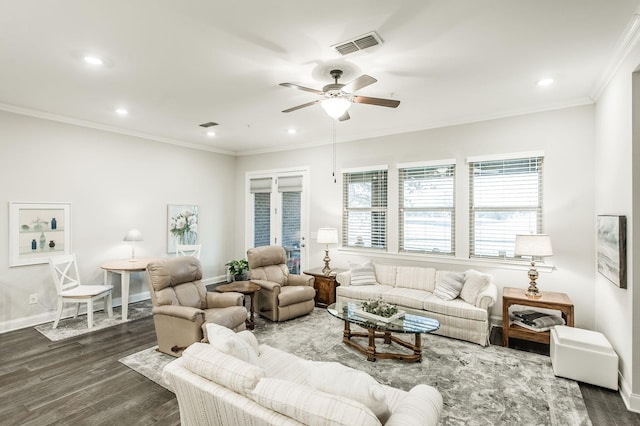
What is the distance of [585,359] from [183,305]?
13.2ft

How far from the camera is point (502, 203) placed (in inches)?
175

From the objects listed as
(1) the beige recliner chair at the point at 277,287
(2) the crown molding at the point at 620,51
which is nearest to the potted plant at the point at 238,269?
(1) the beige recliner chair at the point at 277,287

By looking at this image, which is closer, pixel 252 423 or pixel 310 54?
pixel 252 423

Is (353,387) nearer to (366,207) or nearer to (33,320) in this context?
(366,207)

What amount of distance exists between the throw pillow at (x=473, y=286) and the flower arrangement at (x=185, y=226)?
16.3 ft

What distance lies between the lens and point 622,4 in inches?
84.2

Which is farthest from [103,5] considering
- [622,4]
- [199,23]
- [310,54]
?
[622,4]

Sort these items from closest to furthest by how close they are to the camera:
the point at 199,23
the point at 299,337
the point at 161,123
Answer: the point at 199,23 → the point at 299,337 → the point at 161,123

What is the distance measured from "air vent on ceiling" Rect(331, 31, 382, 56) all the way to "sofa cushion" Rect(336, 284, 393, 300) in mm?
3034

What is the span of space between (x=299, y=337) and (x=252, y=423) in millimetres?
2580

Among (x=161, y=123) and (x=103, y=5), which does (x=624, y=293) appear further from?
(x=161, y=123)

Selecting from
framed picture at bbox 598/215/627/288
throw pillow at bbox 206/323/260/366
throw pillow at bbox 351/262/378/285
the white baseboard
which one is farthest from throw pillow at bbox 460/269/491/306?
the white baseboard

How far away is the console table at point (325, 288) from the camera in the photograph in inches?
205

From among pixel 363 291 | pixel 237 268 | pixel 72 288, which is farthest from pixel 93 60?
pixel 237 268
